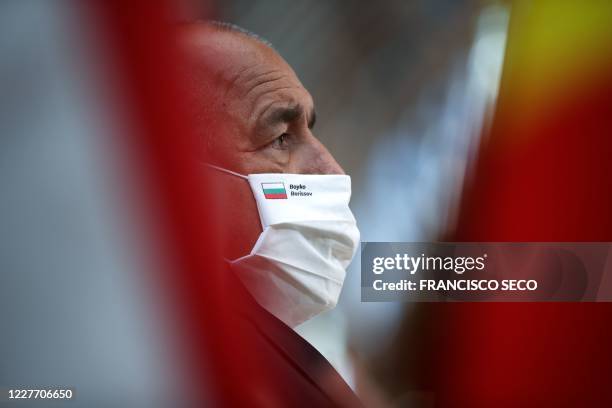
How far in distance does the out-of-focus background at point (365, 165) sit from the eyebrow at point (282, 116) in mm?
109

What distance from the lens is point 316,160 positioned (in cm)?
280

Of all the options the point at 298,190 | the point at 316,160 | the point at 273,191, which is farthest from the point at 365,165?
the point at 273,191

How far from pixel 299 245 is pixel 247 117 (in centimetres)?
56

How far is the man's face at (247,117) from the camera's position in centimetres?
273

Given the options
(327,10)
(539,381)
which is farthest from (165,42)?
(539,381)

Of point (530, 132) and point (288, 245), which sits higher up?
point (530, 132)

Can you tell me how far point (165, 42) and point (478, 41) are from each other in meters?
1.30

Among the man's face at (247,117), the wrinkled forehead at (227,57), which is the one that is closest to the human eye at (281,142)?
the man's face at (247,117)

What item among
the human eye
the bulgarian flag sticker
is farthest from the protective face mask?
the human eye

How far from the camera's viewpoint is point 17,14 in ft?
9.27

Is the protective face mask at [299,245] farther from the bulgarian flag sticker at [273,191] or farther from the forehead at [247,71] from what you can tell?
the forehead at [247,71]

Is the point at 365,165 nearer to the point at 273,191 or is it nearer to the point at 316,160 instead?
the point at 316,160

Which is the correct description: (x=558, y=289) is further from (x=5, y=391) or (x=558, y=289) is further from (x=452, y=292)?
(x=5, y=391)

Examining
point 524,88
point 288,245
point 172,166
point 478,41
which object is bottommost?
point 288,245
